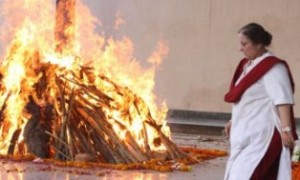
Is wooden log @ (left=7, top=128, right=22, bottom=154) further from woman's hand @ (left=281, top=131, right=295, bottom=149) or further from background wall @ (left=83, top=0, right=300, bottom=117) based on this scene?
background wall @ (left=83, top=0, right=300, bottom=117)

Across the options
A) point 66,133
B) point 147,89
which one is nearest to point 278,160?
point 66,133

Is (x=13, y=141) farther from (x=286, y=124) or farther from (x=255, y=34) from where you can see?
(x=286, y=124)

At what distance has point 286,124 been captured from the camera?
5461 millimetres

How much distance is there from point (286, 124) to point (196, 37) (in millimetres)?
12075

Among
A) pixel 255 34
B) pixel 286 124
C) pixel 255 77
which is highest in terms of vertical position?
pixel 255 34

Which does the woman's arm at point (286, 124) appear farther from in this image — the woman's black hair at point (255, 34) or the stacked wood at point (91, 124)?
the stacked wood at point (91, 124)

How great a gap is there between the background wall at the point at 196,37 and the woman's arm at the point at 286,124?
11415mm

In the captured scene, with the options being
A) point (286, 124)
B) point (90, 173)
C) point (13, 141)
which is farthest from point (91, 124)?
point (286, 124)

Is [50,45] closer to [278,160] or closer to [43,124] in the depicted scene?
[43,124]

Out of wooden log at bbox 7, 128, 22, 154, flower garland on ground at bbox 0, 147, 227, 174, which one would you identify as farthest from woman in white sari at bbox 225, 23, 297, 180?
wooden log at bbox 7, 128, 22, 154

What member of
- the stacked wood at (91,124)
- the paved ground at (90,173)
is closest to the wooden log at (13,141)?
the stacked wood at (91,124)

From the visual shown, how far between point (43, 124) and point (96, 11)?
8.63 meters

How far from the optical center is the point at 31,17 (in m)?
11.3

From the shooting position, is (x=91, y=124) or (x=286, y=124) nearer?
(x=286, y=124)
